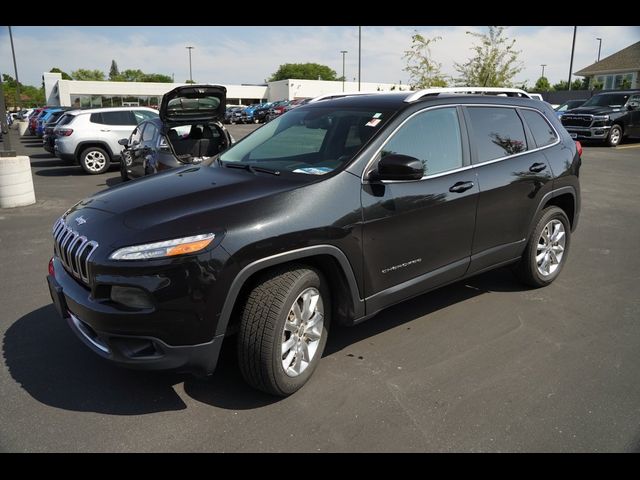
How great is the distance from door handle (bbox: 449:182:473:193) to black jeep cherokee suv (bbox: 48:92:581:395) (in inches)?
0.5

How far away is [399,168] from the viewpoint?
3.14 metres

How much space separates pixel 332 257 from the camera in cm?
312

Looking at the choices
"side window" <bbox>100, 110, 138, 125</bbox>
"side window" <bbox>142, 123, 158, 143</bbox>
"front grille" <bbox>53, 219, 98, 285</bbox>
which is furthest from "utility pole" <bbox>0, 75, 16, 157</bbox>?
"front grille" <bbox>53, 219, 98, 285</bbox>

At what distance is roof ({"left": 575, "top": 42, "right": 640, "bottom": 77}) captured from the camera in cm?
4722

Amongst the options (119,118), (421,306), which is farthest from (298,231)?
(119,118)

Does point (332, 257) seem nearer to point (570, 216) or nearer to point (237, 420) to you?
point (237, 420)

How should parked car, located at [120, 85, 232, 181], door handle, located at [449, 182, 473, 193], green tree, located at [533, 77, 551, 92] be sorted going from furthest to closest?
green tree, located at [533, 77, 551, 92]
parked car, located at [120, 85, 232, 181]
door handle, located at [449, 182, 473, 193]

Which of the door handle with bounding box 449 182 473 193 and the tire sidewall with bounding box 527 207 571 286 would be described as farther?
the tire sidewall with bounding box 527 207 571 286

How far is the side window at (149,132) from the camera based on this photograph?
28.5ft

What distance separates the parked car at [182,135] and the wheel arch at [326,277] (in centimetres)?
508

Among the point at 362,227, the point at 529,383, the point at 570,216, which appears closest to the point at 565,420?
the point at 529,383

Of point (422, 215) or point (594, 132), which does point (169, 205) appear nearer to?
point (422, 215)

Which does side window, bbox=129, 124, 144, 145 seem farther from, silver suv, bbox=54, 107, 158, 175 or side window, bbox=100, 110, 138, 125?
side window, bbox=100, 110, 138, 125

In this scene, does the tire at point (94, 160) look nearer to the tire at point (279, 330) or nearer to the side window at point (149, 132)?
the side window at point (149, 132)
